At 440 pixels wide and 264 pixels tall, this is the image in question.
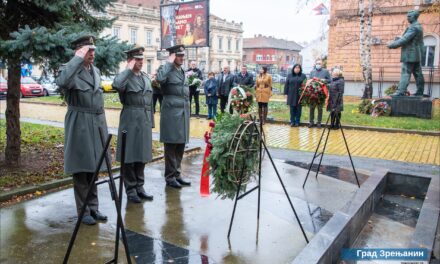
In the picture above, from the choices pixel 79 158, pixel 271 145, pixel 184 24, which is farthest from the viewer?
pixel 184 24

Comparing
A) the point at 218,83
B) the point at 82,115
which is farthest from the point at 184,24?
the point at 82,115

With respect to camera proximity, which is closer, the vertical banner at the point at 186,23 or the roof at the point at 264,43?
the vertical banner at the point at 186,23

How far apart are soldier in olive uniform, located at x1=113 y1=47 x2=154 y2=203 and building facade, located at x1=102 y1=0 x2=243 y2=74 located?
150 ft

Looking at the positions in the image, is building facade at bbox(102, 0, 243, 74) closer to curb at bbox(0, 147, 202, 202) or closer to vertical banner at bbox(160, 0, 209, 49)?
vertical banner at bbox(160, 0, 209, 49)

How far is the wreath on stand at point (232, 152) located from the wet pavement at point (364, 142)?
18.6ft

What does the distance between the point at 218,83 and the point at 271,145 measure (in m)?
4.34

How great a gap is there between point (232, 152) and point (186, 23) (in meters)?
14.8

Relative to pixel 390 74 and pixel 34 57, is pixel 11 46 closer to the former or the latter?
pixel 34 57

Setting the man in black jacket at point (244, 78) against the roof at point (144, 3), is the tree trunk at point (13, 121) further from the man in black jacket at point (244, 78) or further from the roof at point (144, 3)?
the roof at point (144, 3)

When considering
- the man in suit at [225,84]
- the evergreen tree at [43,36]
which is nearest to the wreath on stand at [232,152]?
the evergreen tree at [43,36]

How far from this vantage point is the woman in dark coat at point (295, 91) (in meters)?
13.8

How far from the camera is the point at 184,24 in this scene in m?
18.6

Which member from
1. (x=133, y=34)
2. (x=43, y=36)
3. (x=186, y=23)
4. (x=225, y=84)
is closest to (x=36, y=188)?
(x=43, y=36)

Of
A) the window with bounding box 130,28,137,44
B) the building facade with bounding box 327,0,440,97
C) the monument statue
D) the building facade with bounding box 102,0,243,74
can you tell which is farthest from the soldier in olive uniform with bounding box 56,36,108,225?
the window with bounding box 130,28,137,44
